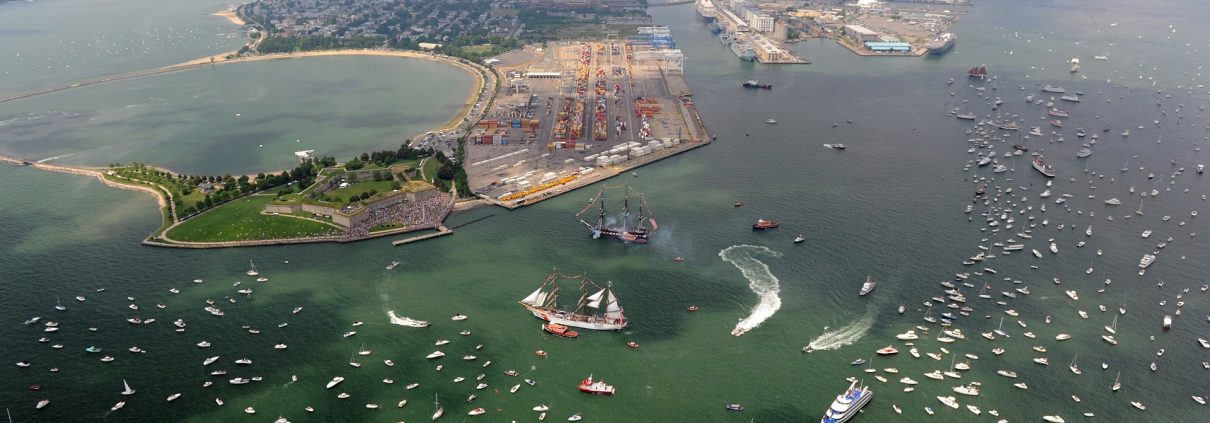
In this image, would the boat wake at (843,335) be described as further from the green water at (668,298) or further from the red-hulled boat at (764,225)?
the red-hulled boat at (764,225)

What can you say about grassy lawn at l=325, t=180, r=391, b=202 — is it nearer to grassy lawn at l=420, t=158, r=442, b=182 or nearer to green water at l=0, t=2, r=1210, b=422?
grassy lawn at l=420, t=158, r=442, b=182

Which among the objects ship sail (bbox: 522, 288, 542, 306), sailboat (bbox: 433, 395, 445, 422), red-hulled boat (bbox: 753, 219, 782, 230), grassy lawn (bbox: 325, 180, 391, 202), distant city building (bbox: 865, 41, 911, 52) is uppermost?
grassy lawn (bbox: 325, 180, 391, 202)

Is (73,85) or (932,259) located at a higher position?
(73,85)

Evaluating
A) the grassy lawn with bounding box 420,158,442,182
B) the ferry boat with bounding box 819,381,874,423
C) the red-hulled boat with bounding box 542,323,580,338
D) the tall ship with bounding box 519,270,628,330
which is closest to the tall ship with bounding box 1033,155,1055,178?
the ferry boat with bounding box 819,381,874,423

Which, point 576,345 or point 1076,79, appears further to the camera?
point 1076,79

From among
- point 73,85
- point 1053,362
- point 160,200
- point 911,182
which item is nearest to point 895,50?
point 911,182

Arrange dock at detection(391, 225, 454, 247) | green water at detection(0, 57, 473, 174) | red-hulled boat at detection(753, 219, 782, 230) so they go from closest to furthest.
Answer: dock at detection(391, 225, 454, 247) → red-hulled boat at detection(753, 219, 782, 230) → green water at detection(0, 57, 473, 174)

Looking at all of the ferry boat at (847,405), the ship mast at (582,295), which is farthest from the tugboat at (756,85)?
the ferry boat at (847,405)

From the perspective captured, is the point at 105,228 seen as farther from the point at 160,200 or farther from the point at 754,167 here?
the point at 754,167
